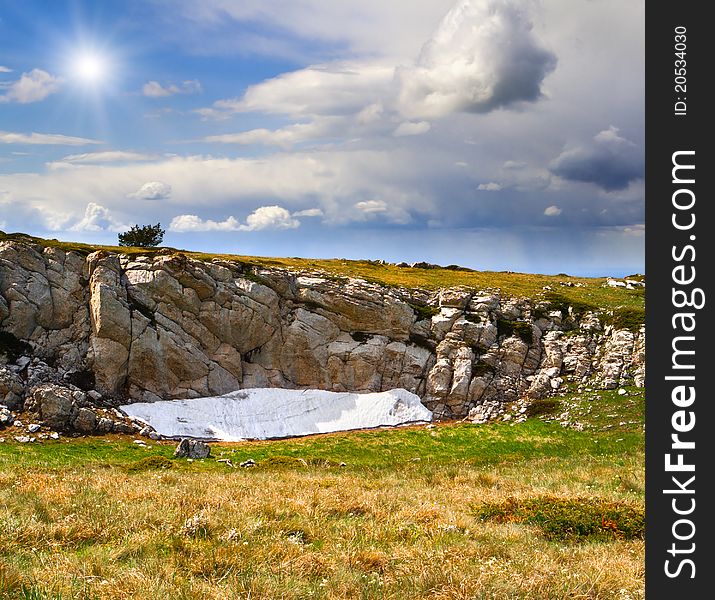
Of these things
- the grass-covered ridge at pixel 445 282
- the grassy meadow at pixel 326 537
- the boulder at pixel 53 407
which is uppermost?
the grass-covered ridge at pixel 445 282

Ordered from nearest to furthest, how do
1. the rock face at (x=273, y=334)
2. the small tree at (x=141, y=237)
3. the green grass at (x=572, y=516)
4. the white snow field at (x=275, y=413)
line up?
the green grass at (x=572, y=516)
the white snow field at (x=275, y=413)
the rock face at (x=273, y=334)
the small tree at (x=141, y=237)

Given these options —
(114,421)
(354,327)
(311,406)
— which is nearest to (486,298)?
(354,327)

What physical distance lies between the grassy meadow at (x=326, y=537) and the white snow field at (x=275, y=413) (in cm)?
2833

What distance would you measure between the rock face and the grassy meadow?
106ft

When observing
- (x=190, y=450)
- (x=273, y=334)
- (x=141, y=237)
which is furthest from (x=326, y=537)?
(x=141, y=237)

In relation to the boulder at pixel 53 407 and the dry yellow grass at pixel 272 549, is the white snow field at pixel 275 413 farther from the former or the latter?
the dry yellow grass at pixel 272 549

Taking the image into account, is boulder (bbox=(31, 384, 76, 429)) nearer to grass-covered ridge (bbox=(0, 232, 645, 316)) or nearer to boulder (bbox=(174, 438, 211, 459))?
boulder (bbox=(174, 438, 211, 459))

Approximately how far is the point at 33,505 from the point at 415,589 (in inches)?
333

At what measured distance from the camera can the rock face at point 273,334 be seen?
4781cm

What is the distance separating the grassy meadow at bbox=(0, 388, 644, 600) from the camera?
780cm

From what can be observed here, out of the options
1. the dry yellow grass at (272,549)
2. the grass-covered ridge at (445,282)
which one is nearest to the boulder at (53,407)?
the grass-covered ridge at (445,282)

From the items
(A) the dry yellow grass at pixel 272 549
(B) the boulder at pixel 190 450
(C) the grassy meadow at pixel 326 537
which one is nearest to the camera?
(A) the dry yellow grass at pixel 272 549

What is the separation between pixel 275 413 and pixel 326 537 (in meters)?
40.6

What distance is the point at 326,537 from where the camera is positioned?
10648 mm
